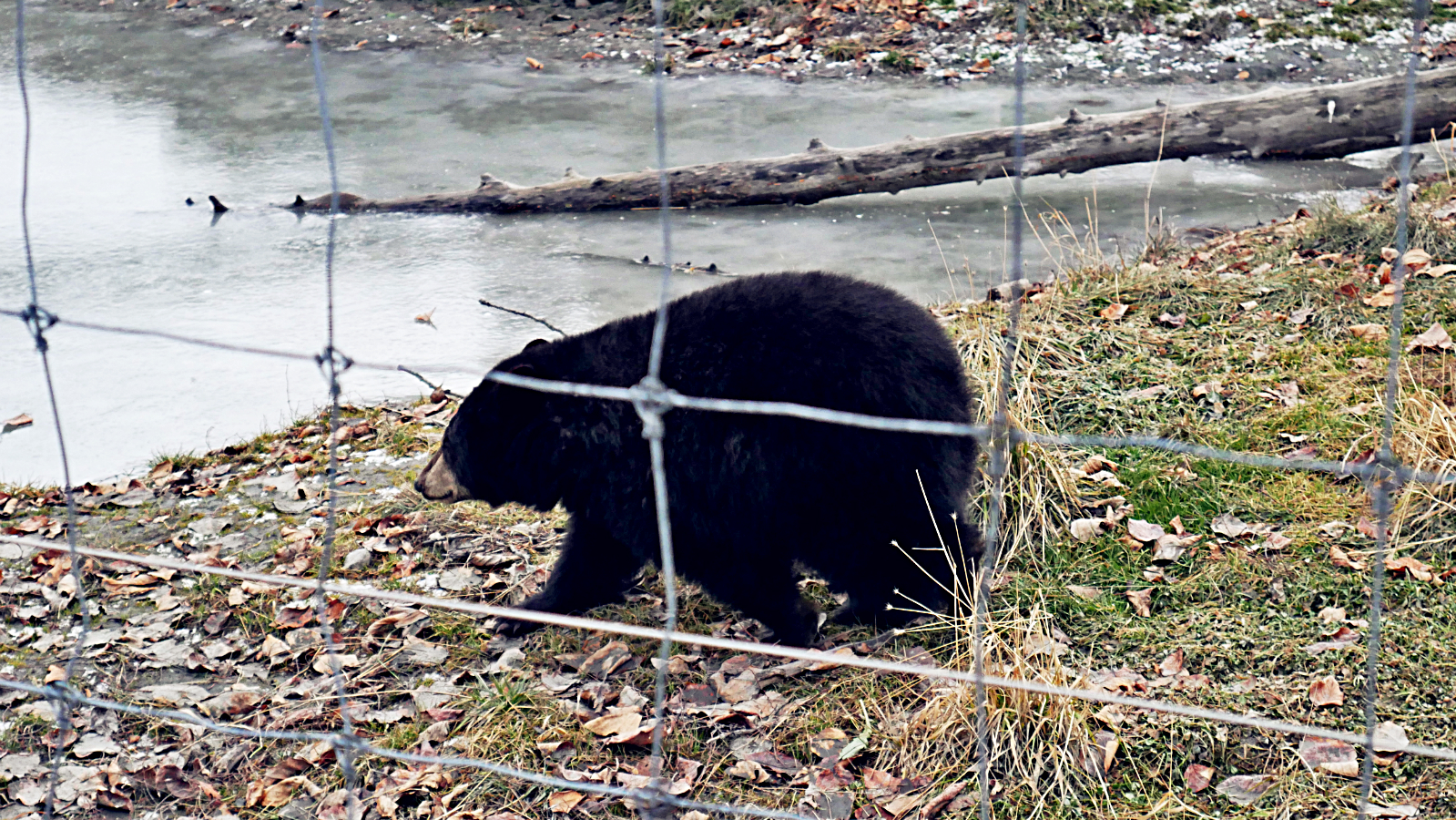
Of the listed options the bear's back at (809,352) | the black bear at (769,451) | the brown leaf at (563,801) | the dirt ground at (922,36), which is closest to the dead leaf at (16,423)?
the black bear at (769,451)

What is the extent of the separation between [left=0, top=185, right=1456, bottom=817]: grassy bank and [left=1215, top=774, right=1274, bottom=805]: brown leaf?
10 mm

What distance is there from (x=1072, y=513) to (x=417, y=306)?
3447 mm

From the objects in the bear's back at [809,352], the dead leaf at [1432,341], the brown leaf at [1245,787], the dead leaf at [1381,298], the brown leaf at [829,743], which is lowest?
the brown leaf at [829,743]

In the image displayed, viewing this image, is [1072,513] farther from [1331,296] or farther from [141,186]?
[141,186]

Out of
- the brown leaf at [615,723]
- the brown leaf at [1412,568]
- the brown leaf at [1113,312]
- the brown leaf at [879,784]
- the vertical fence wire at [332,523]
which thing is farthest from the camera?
the brown leaf at [1113,312]

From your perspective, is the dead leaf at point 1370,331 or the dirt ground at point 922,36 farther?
the dirt ground at point 922,36

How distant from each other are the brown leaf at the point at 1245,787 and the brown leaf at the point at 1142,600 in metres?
0.66

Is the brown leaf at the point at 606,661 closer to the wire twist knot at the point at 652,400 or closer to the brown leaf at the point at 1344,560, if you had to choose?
the wire twist knot at the point at 652,400

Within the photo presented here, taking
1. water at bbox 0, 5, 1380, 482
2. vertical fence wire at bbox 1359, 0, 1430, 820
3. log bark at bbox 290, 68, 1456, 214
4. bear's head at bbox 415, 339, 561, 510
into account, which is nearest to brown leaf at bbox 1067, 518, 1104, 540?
vertical fence wire at bbox 1359, 0, 1430, 820

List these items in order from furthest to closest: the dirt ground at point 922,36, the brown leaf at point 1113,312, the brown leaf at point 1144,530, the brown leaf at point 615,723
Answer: the dirt ground at point 922,36 < the brown leaf at point 1113,312 < the brown leaf at point 1144,530 < the brown leaf at point 615,723

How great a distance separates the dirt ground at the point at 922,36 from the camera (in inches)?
379

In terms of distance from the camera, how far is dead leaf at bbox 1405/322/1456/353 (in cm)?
444

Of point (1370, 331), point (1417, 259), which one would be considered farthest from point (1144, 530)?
point (1417, 259)

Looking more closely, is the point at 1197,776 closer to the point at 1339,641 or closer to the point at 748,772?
the point at 1339,641
